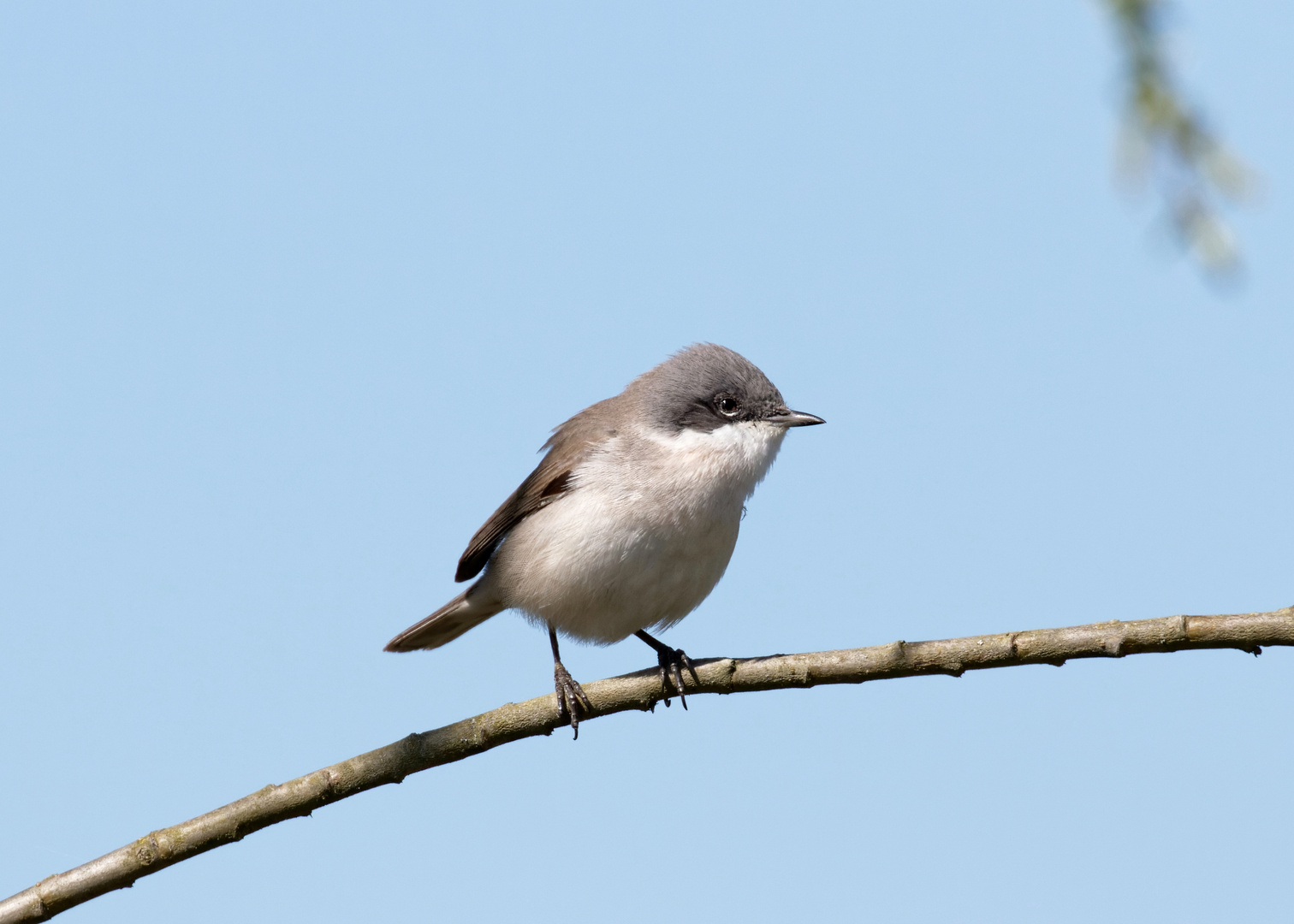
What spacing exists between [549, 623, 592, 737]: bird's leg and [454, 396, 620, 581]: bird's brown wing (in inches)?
33.2

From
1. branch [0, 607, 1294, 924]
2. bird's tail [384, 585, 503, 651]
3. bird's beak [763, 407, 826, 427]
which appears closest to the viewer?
branch [0, 607, 1294, 924]

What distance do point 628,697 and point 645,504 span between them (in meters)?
1.15

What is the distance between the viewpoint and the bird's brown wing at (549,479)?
553cm

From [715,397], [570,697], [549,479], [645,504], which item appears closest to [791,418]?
[715,397]

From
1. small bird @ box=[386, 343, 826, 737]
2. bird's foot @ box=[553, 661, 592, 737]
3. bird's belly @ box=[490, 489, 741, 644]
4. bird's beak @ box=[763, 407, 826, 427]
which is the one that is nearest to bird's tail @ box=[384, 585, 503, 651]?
small bird @ box=[386, 343, 826, 737]

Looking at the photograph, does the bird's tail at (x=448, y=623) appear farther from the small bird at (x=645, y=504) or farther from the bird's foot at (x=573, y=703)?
the bird's foot at (x=573, y=703)

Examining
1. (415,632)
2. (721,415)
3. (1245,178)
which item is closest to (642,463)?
(721,415)

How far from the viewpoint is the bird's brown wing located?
5531mm

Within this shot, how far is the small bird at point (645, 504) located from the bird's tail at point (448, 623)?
11.5 inches

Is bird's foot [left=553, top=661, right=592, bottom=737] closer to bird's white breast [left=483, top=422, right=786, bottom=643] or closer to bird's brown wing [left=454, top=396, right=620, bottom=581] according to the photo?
bird's white breast [left=483, top=422, right=786, bottom=643]

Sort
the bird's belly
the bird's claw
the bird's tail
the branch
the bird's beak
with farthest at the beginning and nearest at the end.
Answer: the bird's tail, the bird's beak, the bird's belly, the bird's claw, the branch

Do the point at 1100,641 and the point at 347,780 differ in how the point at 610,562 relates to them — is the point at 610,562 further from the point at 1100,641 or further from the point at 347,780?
the point at 1100,641

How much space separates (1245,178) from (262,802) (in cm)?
343

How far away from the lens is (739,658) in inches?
153
